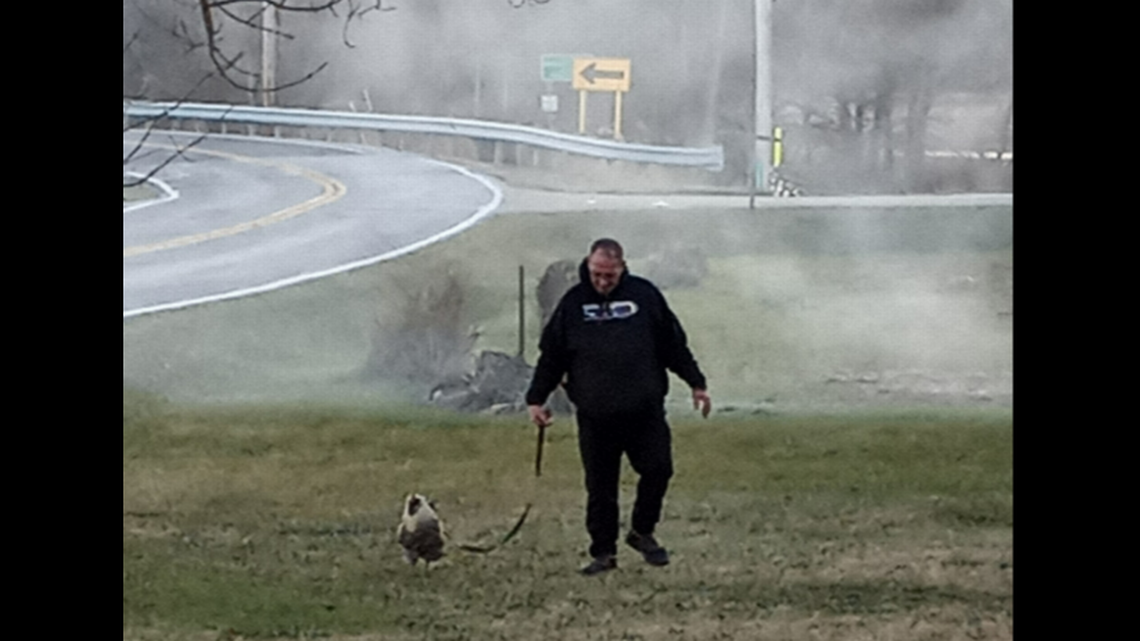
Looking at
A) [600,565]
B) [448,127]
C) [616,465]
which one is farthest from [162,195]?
[600,565]

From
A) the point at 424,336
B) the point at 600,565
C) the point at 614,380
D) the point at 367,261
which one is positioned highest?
the point at 367,261

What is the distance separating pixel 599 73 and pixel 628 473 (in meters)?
1.29

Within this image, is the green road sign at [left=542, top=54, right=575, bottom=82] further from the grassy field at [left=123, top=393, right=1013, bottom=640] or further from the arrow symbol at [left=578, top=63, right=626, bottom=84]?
the grassy field at [left=123, top=393, right=1013, bottom=640]

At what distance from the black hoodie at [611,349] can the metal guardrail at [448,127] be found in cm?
53

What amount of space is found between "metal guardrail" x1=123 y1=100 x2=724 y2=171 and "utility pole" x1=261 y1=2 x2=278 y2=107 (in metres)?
0.07

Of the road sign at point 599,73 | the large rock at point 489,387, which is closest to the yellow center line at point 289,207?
the large rock at point 489,387

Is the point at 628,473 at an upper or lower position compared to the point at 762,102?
lower

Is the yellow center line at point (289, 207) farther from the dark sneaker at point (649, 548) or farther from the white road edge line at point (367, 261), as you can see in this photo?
the dark sneaker at point (649, 548)

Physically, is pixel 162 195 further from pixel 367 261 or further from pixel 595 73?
pixel 595 73

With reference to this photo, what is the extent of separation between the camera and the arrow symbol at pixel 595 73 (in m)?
5.21

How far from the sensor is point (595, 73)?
17.1 ft

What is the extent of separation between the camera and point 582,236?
202 inches
